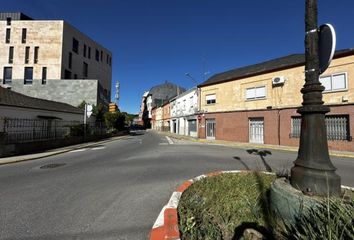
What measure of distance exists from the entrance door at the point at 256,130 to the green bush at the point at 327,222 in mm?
18736

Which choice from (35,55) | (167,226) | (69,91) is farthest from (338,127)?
(35,55)

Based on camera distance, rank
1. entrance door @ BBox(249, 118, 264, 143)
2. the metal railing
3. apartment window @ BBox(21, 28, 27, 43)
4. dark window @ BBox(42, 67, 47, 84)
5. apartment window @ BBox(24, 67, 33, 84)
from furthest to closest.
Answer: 1. apartment window @ BBox(21, 28, 27, 43)
2. apartment window @ BBox(24, 67, 33, 84)
3. dark window @ BBox(42, 67, 47, 84)
4. entrance door @ BBox(249, 118, 264, 143)
5. the metal railing

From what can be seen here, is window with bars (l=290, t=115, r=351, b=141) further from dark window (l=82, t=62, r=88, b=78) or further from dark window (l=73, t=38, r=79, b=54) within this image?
dark window (l=82, t=62, r=88, b=78)

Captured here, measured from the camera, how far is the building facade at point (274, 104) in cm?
1544

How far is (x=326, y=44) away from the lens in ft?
10.9

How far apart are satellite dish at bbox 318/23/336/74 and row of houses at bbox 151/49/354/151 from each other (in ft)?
48.9

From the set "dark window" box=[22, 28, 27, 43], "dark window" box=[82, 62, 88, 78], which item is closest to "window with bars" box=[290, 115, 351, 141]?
"dark window" box=[82, 62, 88, 78]

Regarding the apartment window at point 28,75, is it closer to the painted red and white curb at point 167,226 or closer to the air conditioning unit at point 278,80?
the air conditioning unit at point 278,80

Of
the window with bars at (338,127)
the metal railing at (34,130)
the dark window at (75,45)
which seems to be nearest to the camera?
the metal railing at (34,130)

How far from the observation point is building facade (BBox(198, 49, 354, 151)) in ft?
50.6

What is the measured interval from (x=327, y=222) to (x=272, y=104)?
61.6 ft

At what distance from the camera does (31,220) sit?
3.84 m

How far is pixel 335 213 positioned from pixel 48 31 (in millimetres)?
39450

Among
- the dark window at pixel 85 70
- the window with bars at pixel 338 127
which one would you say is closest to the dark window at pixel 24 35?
the dark window at pixel 85 70
